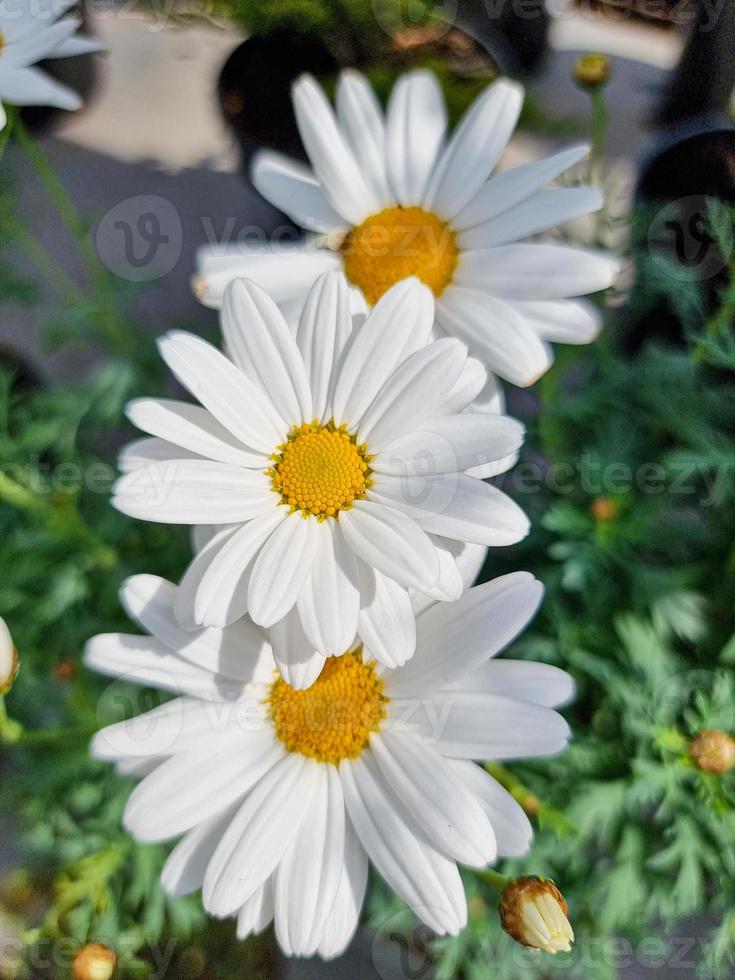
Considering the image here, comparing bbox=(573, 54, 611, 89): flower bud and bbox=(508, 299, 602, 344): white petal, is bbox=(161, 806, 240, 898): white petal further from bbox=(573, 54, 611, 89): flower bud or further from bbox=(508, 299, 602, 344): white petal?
bbox=(573, 54, 611, 89): flower bud

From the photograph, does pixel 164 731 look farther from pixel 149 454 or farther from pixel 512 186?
pixel 512 186

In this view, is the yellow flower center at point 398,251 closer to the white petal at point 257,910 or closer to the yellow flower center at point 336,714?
the yellow flower center at point 336,714

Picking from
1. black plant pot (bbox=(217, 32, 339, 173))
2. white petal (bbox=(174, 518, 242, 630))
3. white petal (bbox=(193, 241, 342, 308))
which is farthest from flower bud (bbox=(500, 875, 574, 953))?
black plant pot (bbox=(217, 32, 339, 173))

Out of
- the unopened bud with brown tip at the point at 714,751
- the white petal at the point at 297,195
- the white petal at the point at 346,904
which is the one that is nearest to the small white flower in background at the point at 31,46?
the white petal at the point at 297,195

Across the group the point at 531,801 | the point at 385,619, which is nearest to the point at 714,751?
the point at 531,801

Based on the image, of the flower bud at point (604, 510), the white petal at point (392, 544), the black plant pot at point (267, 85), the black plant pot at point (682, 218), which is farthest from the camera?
the black plant pot at point (267, 85)

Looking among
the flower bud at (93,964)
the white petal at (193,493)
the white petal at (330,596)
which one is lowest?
the flower bud at (93,964)
